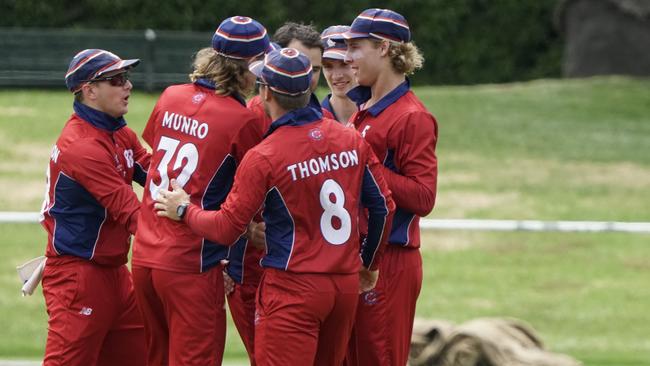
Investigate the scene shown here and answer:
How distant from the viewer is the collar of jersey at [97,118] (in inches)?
265

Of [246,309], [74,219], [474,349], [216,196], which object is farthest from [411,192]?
[474,349]

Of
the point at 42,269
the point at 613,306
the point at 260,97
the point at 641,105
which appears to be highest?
the point at 260,97

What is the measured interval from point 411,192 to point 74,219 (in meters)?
1.74

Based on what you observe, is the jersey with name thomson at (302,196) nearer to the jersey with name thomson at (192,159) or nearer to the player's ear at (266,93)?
the player's ear at (266,93)

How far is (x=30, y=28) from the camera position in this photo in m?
22.9

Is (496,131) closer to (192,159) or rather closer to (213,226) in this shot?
(192,159)

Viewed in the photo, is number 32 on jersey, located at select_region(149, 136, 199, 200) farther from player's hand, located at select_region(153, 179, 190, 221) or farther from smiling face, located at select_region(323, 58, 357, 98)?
smiling face, located at select_region(323, 58, 357, 98)

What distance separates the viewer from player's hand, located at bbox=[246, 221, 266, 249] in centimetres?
636

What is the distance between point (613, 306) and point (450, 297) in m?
1.43

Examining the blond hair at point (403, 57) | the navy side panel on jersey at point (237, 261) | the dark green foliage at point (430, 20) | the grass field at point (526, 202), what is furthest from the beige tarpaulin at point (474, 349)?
the dark green foliage at point (430, 20)

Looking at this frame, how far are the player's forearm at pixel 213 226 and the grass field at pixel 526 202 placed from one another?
3868 mm

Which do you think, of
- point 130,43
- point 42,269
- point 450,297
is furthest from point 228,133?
point 130,43

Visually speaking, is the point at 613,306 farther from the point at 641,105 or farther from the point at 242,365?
the point at 641,105

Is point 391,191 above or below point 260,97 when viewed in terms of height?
below
